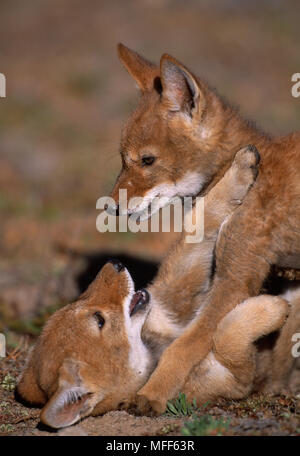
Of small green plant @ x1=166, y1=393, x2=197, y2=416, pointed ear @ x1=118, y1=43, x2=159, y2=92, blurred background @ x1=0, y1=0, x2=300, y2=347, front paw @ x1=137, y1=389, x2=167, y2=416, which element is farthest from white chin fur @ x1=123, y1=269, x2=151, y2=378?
pointed ear @ x1=118, y1=43, x2=159, y2=92

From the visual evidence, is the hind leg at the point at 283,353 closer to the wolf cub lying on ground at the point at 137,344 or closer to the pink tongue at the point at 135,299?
the wolf cub lying on ground at the point at 137,344

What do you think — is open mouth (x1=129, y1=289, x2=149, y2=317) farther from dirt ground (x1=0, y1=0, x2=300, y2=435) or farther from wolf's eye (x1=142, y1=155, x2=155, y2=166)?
wolf's eye (x1=142, y1=155, x2=155, y2=166)

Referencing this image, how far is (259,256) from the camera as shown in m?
4.27

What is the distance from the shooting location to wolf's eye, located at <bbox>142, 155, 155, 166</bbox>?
186 inches

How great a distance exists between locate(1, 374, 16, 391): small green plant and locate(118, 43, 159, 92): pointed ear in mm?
2676

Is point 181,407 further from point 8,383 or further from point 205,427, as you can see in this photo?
point 8,383

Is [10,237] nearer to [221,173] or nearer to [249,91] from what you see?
[221,173]

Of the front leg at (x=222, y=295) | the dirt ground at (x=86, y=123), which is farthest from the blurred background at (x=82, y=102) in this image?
the front leg at (x=222, y=295)

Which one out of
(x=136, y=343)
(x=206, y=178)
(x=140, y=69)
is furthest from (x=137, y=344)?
(x=140, y=69)

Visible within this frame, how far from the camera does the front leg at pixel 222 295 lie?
4.27 m

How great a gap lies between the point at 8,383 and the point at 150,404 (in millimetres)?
1280

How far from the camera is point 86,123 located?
616 inches

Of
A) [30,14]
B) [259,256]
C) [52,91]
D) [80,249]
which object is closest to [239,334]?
[259,256]

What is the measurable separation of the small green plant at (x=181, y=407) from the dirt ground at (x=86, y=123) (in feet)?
0.34
